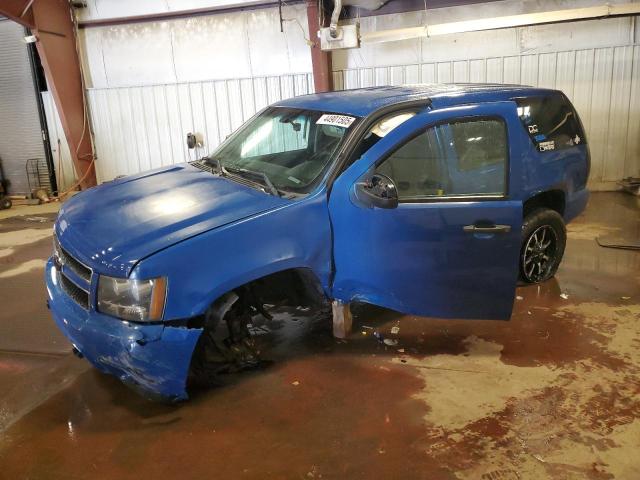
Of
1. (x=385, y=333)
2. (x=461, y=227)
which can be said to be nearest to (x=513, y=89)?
(x=461, y=227)

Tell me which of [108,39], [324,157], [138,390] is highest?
[108,39]

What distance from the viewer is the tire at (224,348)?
3.11 m

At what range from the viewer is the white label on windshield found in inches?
143

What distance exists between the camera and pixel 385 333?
13.4ft

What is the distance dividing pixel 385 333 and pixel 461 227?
1.11 meters

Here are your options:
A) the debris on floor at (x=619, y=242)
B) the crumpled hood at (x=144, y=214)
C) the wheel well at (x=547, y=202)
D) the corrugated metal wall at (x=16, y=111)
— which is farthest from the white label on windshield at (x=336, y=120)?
the corrugated metal wall at (x=16, y=111)

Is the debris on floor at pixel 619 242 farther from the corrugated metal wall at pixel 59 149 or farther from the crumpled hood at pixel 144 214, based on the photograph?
the corrugated metal wall at pixel 59 149

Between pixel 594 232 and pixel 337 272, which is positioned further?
pixel 594 232

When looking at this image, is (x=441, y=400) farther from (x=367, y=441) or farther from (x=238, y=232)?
(x=238, y=232)

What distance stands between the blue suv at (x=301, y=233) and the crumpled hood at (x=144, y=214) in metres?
0.01

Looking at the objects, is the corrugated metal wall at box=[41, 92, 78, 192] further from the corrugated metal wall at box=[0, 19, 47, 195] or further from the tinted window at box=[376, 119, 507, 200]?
the tinted window at box=[376, 119, 507, 200]

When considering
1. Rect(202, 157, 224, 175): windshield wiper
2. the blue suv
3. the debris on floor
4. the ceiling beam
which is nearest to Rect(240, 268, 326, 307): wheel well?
the blue suv

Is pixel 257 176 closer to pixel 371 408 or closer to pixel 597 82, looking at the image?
pixel 371 408

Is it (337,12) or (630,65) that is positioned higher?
(337,12)
